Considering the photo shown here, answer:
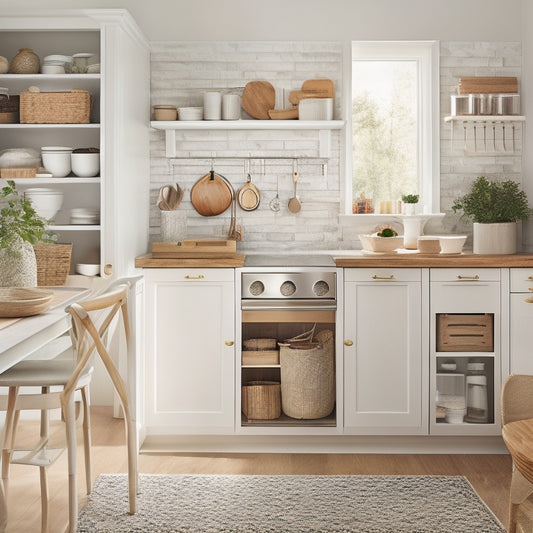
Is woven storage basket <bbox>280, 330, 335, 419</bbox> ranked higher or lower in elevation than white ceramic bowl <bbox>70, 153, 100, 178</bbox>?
lower

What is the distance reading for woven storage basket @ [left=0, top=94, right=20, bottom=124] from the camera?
4.07 meters

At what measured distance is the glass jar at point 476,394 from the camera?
3.78m

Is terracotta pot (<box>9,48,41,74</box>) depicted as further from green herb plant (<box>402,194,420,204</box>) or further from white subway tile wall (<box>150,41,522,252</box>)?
green herb plant (<box>402,194,420,204</box>)

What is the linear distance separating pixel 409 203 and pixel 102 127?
72.4 inches

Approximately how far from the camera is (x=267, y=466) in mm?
3594

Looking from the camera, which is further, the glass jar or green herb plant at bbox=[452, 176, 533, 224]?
green herb plant at bbox=[452, 176, 533, 224]

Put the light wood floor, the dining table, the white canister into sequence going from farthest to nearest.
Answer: the white canister → the light wood floor → the dining table

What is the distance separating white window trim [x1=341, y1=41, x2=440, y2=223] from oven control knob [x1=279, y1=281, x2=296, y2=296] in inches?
32.0

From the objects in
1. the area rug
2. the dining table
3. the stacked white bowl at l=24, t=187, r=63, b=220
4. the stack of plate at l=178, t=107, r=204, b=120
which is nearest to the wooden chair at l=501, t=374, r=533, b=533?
the area rug

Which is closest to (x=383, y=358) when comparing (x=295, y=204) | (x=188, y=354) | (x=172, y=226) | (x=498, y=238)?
(x=498, y=238)

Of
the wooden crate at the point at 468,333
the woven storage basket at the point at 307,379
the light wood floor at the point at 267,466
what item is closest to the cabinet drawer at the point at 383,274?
the wooden crate at the point at 468,333

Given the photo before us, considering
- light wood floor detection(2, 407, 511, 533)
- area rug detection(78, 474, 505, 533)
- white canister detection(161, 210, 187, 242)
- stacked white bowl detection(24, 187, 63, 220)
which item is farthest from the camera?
white canister detection(161, 210, 187, 242)

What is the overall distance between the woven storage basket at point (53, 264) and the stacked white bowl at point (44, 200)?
30 centimetres

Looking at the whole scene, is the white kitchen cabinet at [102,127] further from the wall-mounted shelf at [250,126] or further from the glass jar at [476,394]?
the glass jar at [476,394]
